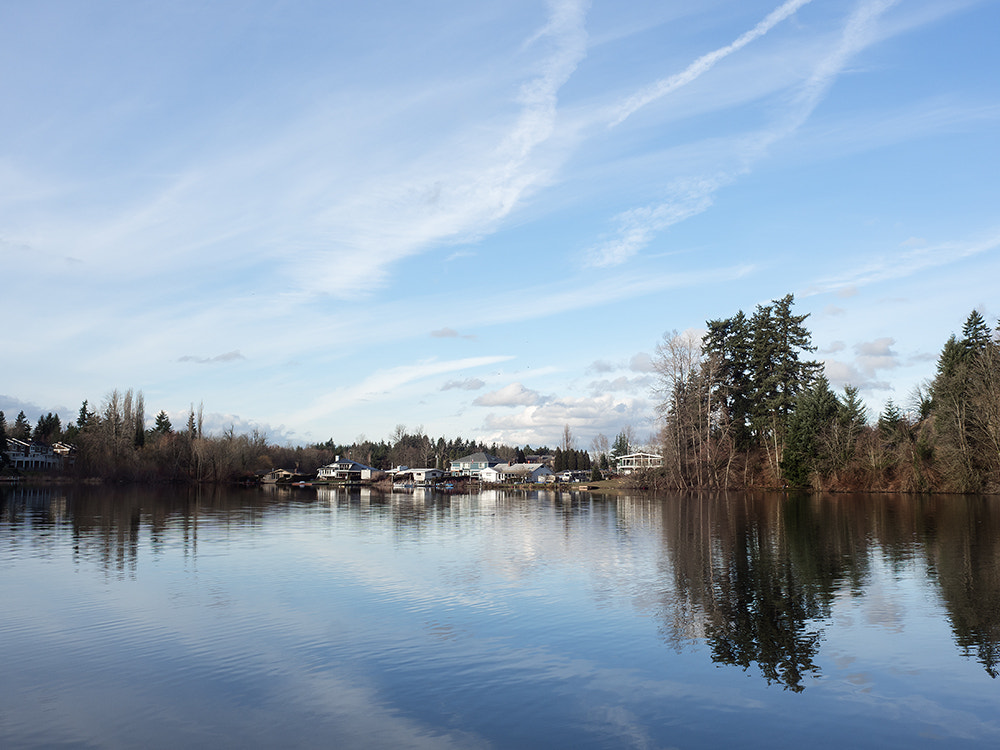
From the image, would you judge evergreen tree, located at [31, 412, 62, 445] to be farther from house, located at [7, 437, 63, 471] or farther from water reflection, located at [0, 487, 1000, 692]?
water reflection, located at [0, 487, 1000, 692]

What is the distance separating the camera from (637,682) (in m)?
12.7

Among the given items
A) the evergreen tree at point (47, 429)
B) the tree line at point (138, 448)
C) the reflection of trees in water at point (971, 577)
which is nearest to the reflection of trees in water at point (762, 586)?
the reflection of trees in water at point (971, 577)

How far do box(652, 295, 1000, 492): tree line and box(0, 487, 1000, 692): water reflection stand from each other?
7875mm

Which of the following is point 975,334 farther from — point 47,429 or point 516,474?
point 47,429

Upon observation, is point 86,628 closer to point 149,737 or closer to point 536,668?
point 149,737

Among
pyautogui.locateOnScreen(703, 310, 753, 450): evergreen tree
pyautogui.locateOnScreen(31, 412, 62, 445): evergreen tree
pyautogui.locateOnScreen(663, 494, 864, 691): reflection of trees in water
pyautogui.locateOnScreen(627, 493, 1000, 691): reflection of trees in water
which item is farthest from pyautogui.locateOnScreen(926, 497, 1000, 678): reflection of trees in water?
pyautogui.locateOnScreen(31, 412, 62, 445): evergreen tree

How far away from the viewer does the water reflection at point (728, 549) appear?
16.1m

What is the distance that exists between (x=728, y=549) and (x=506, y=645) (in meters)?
18.0

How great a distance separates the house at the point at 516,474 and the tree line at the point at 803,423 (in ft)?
212

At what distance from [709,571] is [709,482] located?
62323 mm

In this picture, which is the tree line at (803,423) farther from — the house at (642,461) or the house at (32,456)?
the house at (32,456)

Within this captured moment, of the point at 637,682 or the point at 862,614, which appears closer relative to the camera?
the point at 637,682

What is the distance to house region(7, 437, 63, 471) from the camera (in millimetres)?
134500

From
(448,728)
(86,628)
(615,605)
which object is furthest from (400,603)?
(448,728)
